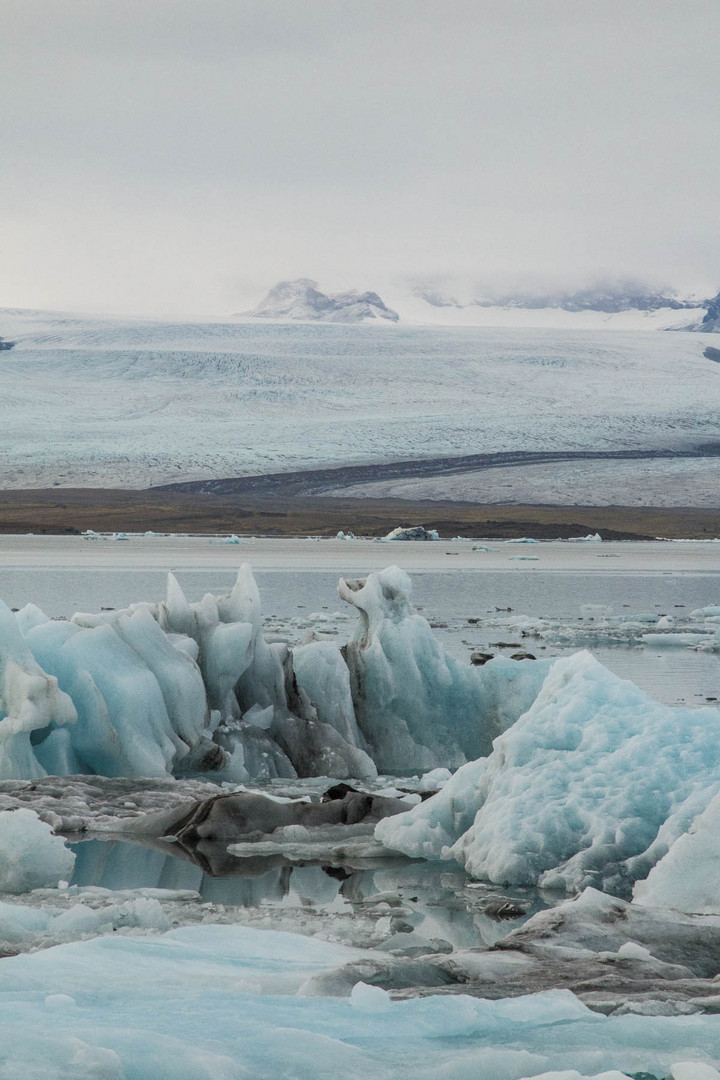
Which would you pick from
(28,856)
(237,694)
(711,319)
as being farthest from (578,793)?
(711,319)

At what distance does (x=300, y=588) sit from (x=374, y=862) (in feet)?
54.6

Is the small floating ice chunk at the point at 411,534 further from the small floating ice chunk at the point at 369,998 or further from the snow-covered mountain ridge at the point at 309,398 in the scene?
the small floating ice chunk at the point at 369,998

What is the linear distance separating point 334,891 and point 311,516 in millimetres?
45417

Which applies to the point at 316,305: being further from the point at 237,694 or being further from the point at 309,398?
the point at 237,694

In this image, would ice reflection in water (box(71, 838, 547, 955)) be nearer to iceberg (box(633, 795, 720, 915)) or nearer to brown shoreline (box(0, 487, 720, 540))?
iceberg (box(633, 795, 720, 915))

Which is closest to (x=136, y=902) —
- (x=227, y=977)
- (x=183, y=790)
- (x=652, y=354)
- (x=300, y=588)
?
(x=227, y=977)

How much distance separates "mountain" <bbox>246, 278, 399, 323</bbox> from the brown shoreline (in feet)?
404

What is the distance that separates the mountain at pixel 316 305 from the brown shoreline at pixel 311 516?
404 ft

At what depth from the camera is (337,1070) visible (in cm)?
292

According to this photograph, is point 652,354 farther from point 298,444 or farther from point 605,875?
point 605,875

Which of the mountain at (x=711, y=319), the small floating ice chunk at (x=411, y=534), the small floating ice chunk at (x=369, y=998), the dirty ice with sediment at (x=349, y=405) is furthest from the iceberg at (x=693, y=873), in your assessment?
the mountain at (x=711, y=319)

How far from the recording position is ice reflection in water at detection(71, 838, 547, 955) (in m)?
4.50

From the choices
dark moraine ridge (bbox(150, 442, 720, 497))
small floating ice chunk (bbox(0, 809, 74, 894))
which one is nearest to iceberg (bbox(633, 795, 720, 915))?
small floating ice chunk (bbox(0, 809, 74, 894))

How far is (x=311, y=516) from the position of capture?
50406mm
